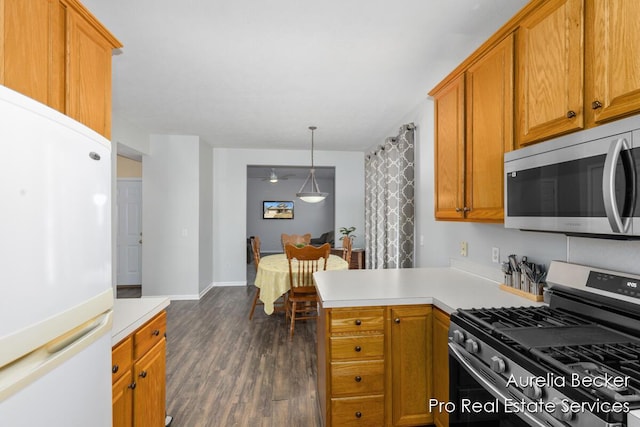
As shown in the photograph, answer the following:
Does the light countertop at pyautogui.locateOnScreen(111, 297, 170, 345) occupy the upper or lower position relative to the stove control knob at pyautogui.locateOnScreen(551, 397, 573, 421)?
upper

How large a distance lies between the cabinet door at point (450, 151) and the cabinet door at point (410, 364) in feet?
2.46

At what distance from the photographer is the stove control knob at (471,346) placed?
1.20 m

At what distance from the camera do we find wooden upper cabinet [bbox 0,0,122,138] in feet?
3.51

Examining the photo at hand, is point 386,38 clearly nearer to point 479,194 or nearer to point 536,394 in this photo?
point 479,194

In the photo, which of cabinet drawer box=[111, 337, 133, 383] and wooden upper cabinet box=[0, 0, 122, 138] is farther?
cabinet drawer box=[111, 337, 133, 383]

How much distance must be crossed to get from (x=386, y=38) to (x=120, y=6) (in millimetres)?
1672

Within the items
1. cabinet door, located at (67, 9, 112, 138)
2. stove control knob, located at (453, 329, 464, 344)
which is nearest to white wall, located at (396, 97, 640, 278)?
stove control knob, located at (453, 329, 464, 344)

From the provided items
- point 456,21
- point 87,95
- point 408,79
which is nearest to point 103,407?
point 87,95

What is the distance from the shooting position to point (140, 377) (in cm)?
145

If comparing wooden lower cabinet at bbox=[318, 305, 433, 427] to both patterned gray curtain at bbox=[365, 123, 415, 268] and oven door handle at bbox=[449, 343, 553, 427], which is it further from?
patterned gray curtain at bbox=[365, 123, 415, 268]

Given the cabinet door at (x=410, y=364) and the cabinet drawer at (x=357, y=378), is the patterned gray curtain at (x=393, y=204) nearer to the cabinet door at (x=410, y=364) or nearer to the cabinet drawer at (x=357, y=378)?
the cabinet door at (x=410, y=364)

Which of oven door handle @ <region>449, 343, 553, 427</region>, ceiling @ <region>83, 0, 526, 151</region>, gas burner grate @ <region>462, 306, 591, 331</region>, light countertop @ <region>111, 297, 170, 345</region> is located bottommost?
oven door handle @ <region>449, 343, 553, 427</region>

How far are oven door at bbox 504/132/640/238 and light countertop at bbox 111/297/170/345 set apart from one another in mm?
1870

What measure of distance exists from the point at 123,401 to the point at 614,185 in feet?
6.73
